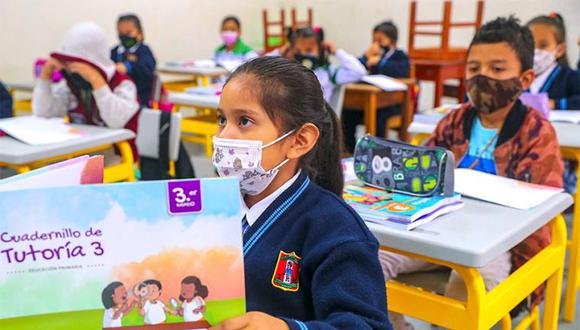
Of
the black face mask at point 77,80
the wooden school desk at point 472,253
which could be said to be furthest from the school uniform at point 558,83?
the black face mask at point 77,80

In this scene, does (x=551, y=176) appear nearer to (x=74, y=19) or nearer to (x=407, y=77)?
(x=407, y=77)

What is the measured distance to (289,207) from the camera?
104 centimetres

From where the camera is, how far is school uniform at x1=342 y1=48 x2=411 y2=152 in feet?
14.0

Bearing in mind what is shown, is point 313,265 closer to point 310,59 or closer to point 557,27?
point 557,27

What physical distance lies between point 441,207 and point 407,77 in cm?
350

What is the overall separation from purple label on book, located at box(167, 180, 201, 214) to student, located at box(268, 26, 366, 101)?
9.96 feet

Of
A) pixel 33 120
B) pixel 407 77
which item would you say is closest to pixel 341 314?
pixel 33 120

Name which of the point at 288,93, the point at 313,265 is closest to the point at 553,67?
the point at 288,93

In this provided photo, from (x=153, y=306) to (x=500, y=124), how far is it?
148cm

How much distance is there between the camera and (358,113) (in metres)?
4.23

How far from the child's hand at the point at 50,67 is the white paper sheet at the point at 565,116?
209 centimetres

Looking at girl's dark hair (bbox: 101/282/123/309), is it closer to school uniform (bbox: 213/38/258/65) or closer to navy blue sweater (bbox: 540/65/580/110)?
navy blue sweater (bbox: 540/65/580/110)

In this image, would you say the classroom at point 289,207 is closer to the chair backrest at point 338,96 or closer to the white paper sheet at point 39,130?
the white paper sheet at point 39,130

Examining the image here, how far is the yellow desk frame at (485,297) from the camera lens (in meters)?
1.23
